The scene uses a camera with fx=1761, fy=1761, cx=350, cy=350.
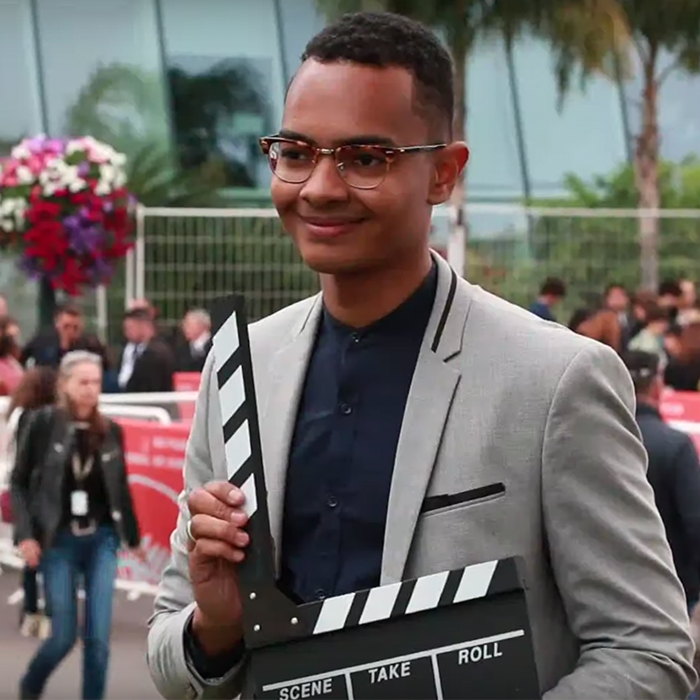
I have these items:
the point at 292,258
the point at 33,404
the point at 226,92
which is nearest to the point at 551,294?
the point at 292,258

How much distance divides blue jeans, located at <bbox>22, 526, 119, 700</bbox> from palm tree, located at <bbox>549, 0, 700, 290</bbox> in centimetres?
1136

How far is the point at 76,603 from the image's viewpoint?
778 cm

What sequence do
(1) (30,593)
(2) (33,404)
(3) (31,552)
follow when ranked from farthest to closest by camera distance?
1. (1) (30,593)
2. (2) (33,404)
3. (3) (31,552)

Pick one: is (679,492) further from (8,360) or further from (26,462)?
(8,360)

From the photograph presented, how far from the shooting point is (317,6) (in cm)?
1900

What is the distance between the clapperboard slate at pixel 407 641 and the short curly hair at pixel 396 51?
60cm

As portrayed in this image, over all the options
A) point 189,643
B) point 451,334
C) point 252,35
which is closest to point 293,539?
point 189,643

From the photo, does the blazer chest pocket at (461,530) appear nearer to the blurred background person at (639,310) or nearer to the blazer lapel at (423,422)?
the blazer lapel at (423,422)

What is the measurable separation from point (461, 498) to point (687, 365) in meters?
10.4

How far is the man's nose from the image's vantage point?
2113 mm

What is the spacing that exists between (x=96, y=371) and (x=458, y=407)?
19.9 feet

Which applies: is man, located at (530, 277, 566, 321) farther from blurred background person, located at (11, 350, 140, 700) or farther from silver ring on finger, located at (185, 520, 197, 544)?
silver ring on finger, located at (185, 520, 197, 544)

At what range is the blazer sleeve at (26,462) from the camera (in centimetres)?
788

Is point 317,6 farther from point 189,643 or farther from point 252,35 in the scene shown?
point 189,643
